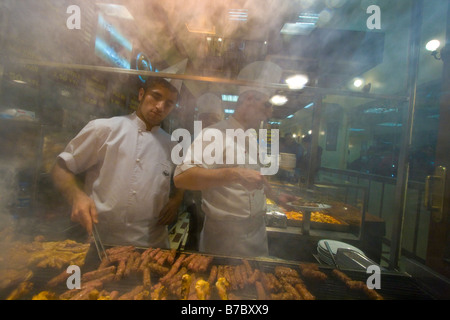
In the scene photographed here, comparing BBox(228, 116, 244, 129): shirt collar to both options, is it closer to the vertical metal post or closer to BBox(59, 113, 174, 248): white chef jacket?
BBox(59, 113, 174, 248): white chef jacket

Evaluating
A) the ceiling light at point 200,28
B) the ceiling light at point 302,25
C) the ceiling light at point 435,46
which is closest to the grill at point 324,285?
the ceiling light at point 435,46

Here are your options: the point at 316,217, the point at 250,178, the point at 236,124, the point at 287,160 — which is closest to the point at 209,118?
the point at 236,124

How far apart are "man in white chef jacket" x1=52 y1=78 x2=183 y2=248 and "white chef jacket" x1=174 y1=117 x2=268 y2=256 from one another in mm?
457

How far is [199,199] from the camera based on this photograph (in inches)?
137

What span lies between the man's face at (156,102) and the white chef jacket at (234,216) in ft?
1.81

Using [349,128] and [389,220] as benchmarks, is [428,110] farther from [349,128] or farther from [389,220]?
[349,128]

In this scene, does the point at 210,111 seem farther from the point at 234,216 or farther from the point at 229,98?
the point at 234,216

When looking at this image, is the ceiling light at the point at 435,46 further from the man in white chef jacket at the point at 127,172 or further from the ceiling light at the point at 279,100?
the man in white chef jacket at the point at 127,172

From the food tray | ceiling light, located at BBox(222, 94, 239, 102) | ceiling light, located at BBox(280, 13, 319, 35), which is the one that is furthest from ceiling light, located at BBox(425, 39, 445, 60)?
ceiling light, located at BBox(222, 94, 239, 102)

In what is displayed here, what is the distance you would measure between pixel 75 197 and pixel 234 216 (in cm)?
145

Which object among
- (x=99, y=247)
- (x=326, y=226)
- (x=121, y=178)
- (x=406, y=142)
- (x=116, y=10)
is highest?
(x=116, y=10)

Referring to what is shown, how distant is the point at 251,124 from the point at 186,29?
1874 millimetres

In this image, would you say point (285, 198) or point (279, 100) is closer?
point (285, 198)

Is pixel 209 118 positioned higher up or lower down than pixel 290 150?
higher up
